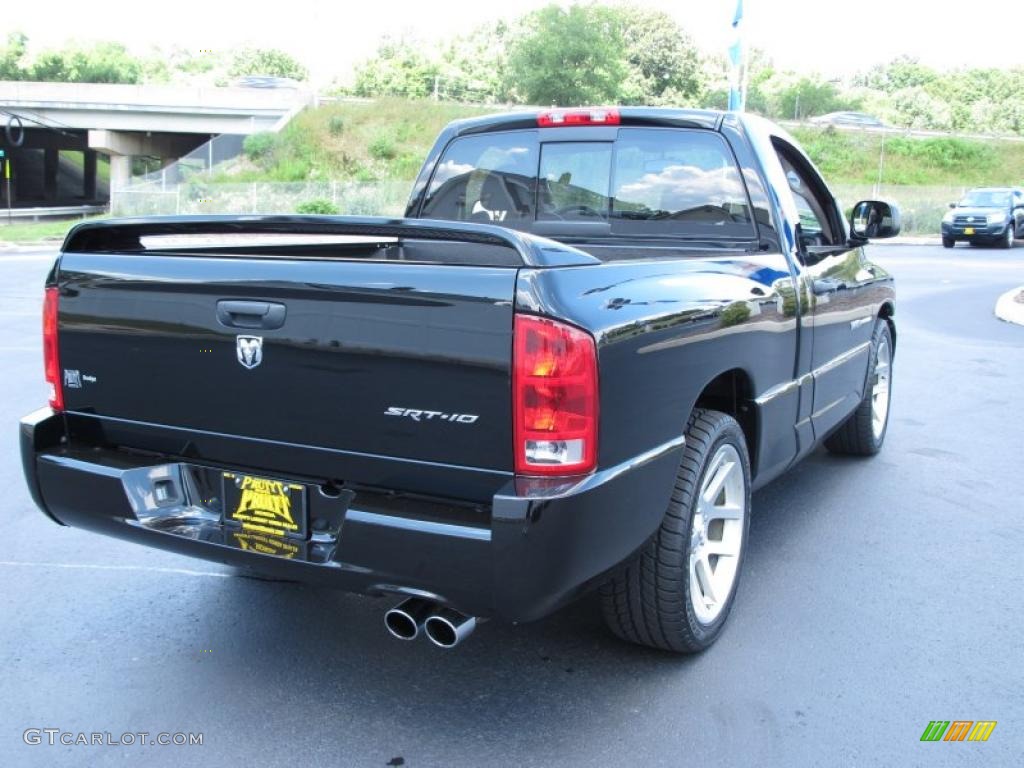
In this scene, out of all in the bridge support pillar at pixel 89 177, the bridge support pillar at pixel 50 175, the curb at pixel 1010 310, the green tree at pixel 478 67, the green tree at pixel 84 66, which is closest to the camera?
the curb at pixel 1010 310

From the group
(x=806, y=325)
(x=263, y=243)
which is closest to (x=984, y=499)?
(x=806, y=325)

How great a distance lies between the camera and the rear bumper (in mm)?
2666

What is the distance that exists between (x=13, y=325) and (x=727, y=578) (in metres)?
10.7

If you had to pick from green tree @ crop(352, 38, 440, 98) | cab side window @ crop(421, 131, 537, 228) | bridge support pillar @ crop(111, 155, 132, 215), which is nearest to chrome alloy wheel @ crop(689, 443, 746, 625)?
cab side window @ crop(421, 131, 537, 228)

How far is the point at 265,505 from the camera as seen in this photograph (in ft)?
10.0

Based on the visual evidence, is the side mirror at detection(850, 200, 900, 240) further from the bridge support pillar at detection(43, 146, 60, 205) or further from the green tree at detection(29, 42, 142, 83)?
the green tree at detection(29, 42, 142, 83)

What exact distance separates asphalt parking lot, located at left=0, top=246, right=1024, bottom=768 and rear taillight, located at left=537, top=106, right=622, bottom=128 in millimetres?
2162

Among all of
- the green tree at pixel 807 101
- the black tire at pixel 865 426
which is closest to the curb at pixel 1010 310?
the black tire at pixel 865 426

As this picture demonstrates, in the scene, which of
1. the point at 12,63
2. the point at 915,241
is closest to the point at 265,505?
the point at 915,241

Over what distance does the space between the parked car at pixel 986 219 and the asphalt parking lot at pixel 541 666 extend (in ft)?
86.1

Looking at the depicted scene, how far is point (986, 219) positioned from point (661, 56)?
184 feet

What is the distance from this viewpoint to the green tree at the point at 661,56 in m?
78.3

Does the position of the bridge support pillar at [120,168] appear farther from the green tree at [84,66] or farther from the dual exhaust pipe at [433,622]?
the dual exhaust pipe at [433,622]

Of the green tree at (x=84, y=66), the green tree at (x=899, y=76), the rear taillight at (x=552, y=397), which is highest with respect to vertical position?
the green tree at (x=899, y=76)
